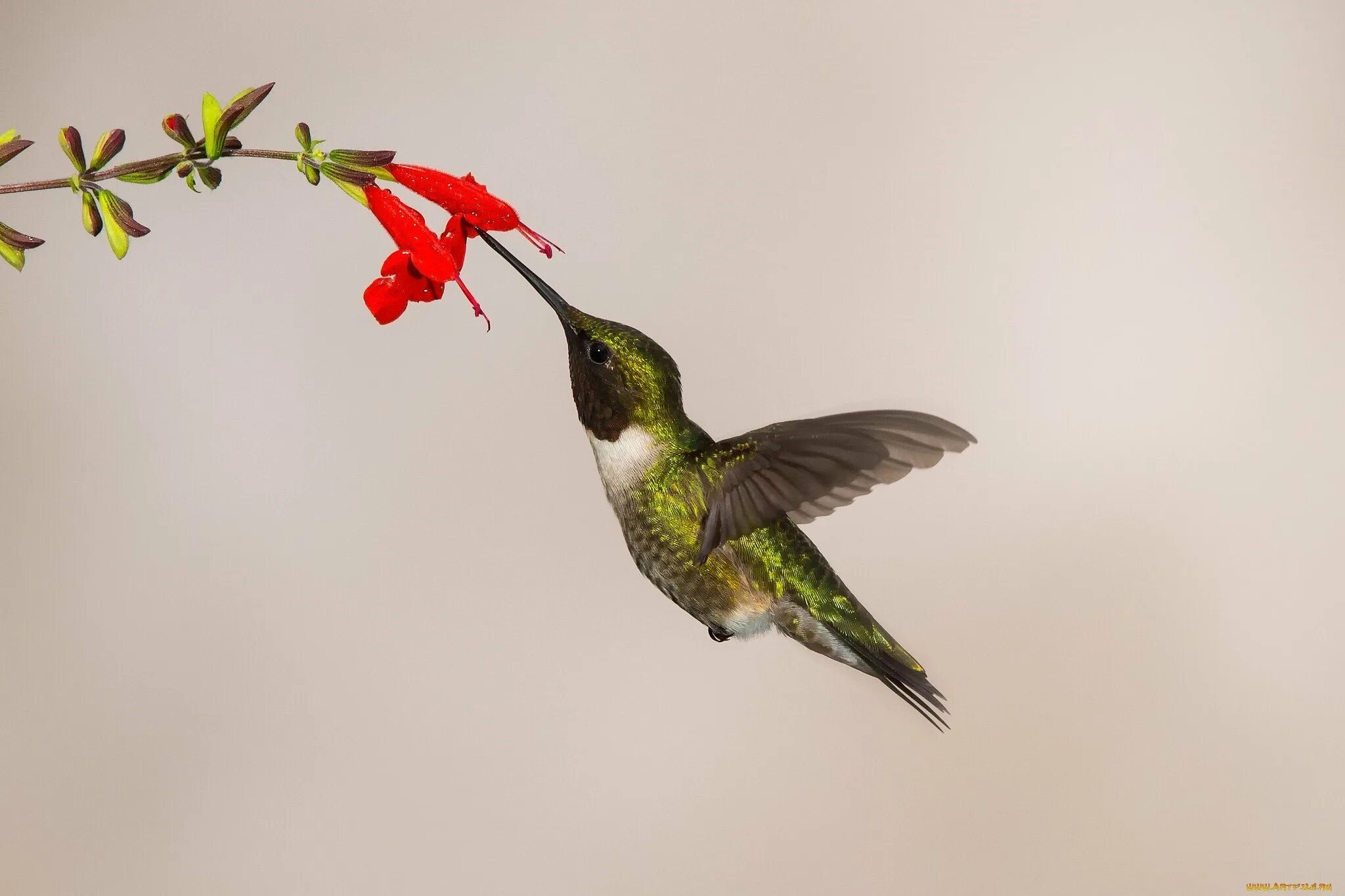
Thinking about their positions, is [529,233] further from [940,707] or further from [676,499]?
[940,707]

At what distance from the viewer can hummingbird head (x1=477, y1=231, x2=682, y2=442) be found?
65 cm

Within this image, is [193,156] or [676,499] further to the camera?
[676,499]

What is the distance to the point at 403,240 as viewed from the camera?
2.04 ft

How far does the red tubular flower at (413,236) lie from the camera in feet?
1.99

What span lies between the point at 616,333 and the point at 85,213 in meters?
0.28

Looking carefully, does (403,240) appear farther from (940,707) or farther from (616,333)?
(940,707)

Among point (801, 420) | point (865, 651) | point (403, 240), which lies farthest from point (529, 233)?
point (865, 651)

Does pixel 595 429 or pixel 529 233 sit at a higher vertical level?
pixel 529 233

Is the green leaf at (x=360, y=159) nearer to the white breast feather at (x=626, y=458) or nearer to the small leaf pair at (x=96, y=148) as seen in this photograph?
the small leaf pair at (x=96, y=148)

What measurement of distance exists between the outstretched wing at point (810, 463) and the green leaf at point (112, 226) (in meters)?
0.34

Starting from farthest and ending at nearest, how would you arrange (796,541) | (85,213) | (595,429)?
(796,541)
(595,429)
(85,213)

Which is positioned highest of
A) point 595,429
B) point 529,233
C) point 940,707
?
point 529,233

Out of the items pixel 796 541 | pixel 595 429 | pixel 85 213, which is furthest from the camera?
pixel 796 541

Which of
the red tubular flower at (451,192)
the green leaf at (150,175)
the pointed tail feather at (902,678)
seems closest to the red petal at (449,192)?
the red tubular flower at (451,192)
